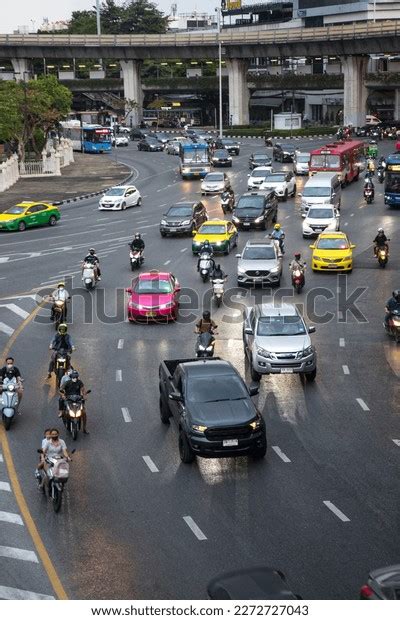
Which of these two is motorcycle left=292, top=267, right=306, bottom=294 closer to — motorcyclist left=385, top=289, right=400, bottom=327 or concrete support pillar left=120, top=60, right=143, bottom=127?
motorcyclist left=385, top=289, right=400, bottom=327

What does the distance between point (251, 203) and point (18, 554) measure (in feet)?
131

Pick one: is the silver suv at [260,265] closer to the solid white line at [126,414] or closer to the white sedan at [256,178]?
the solid white line at [126,414]

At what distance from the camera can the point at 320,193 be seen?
58.7 m

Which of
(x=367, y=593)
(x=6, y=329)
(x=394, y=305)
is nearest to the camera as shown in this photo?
(x=367, y=593)

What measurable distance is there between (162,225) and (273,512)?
118ft

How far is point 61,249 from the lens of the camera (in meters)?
52.0

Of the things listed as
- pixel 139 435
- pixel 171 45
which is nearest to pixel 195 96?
pixel 171 45

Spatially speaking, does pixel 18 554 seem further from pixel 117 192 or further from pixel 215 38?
pixel 215 38

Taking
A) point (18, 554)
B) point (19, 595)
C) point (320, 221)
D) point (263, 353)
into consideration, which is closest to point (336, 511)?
point (18, 554)

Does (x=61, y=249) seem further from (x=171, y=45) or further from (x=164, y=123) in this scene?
(x=164, y=123)

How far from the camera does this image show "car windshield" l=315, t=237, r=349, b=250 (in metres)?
44.4

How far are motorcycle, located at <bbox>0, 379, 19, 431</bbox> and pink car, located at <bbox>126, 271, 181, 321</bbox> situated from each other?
10.6m

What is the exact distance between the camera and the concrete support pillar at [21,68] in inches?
5527

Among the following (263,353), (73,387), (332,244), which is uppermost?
(73,387)
